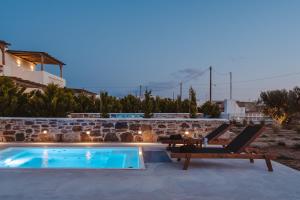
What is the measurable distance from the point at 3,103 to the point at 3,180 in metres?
7.18

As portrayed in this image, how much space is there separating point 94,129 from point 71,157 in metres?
2.69

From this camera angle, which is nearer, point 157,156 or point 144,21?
point 157,156

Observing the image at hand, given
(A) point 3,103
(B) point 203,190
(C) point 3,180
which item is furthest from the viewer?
(A) point 3,103

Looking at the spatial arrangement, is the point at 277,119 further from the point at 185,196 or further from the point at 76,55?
the point at 76,55

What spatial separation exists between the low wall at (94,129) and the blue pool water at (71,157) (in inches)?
69.5

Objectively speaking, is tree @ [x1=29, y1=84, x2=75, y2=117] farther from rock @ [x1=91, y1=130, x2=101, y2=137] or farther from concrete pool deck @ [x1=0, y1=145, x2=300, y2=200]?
concrete pool deck @ [x1=0, y1=145, x2=300, y2=200]

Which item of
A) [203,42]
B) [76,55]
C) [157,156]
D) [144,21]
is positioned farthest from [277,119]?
[76,55]

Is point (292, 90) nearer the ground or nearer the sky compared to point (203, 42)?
nearer the ground

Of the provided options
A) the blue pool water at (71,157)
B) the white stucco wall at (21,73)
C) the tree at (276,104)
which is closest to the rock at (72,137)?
the blue pool water at (71,157)

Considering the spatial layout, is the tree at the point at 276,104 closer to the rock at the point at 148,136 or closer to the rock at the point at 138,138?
the rock at the point at 148,136

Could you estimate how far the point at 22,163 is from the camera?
8375mm

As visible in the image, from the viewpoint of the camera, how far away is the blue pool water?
26.3ft

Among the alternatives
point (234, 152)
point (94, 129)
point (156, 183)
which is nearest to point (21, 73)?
point (94, 129)

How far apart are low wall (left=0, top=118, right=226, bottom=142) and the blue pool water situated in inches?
69.5
